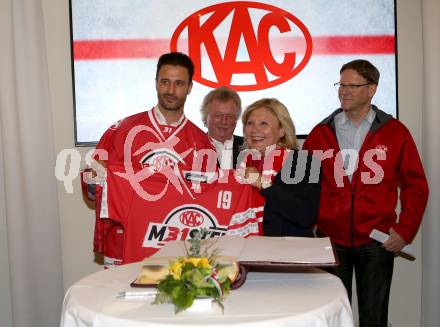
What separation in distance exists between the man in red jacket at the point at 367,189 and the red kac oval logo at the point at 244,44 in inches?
26.9

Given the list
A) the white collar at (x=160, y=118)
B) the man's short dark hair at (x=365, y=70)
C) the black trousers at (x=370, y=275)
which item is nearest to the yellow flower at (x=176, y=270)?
the white collar at (x=160, y=118)

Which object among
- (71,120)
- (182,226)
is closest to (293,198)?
(182,226)

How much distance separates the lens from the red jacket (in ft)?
9.84

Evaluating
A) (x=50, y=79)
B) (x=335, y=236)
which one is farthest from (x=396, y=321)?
(x=50, y=79)

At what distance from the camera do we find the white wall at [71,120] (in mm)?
3713

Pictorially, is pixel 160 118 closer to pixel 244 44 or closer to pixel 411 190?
pixel 244 44

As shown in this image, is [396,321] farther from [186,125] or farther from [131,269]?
[131,269]

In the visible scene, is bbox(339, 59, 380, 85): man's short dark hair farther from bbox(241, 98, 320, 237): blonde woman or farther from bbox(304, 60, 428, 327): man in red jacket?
bbox(241, 98, 320, 237): blonde woman

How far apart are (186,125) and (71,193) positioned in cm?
114

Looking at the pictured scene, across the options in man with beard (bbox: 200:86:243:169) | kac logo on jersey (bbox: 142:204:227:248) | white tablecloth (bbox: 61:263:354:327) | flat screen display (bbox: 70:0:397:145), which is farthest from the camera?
flat screen display (bbox: 70:0:397:145)

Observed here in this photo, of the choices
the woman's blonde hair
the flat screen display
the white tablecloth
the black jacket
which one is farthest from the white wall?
the white tablecloth

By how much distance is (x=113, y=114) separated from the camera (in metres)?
3.74

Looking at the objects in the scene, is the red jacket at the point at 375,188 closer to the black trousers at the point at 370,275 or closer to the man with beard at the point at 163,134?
the black trousers at the point at 370,275

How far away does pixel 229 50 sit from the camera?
3738mm
